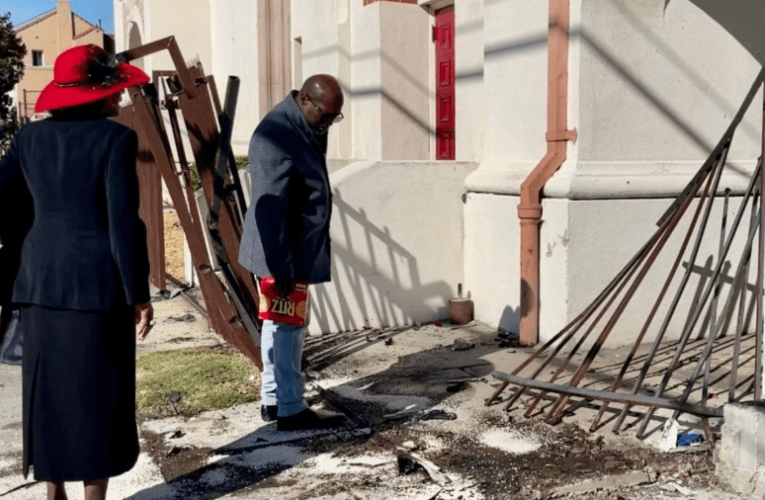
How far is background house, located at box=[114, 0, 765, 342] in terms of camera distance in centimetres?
632

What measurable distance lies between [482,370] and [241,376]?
163 cm

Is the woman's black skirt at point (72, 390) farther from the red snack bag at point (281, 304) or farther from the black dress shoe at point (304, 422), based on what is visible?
the black dress shoe at point (304, 422)

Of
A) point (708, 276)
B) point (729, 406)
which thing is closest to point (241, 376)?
point (729, 406)

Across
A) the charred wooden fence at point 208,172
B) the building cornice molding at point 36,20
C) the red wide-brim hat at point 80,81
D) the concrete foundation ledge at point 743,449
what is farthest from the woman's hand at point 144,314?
the building cornice molding at point 36,20

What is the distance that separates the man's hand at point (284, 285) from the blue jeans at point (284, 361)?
0.20m

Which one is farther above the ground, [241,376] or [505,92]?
[505,92]

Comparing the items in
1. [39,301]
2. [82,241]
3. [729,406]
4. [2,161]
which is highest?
[2,161]

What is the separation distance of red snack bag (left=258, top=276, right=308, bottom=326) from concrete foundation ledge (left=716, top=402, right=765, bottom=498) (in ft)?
7.04

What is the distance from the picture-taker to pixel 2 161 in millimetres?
3361

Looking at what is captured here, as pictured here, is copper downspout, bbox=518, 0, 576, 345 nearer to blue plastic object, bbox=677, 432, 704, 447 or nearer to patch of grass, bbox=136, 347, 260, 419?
patch of grass, bbox=136, 347, 260, 419

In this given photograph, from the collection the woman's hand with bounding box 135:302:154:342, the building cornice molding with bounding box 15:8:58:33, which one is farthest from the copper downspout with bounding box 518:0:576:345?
the building cornice molding with bounding box 15:8:58:33

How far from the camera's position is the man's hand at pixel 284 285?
4449 millimetres

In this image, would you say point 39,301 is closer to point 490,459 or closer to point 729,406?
point 490,459

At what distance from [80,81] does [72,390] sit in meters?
1.17
